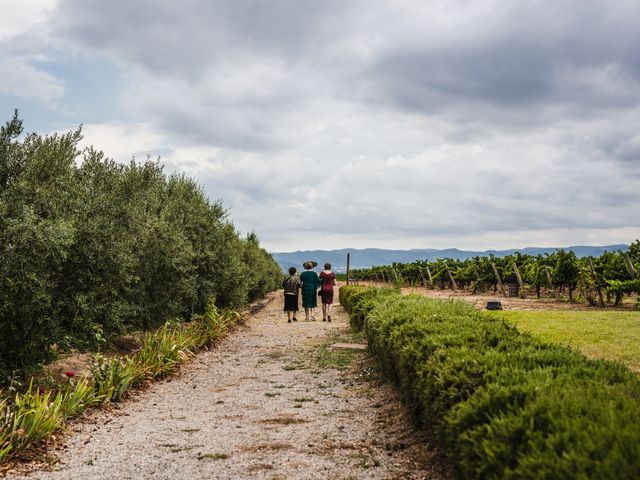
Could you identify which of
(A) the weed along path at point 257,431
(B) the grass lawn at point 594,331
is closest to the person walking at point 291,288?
(B) the grass lawn at point 594,331

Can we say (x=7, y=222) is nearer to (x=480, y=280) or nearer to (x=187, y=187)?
(x=187, y=187)

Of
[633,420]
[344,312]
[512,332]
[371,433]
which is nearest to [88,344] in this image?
[371,433]

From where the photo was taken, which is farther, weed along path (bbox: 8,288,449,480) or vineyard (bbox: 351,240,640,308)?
vineyard (bbox: 351,240,640,308)

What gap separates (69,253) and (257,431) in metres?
3.88

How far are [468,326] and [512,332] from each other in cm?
57

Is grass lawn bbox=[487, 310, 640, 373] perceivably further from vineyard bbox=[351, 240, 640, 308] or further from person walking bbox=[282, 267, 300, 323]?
person walking bbox=[282, 267, 300, 323]

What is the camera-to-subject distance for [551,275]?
27188 millimetres

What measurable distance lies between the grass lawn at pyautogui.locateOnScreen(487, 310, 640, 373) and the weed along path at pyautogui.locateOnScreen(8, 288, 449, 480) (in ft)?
12.1

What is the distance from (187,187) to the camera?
16.7 meters

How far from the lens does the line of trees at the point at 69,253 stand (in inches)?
265

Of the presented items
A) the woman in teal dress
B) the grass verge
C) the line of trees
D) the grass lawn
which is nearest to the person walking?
the woman in teal dress

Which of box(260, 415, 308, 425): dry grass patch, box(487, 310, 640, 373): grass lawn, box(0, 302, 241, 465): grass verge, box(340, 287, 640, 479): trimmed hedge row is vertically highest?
box(340, 287, 640, 479): trimmed hedge row

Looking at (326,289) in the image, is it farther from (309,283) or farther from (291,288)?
(291,288)

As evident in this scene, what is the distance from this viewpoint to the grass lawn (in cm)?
938
